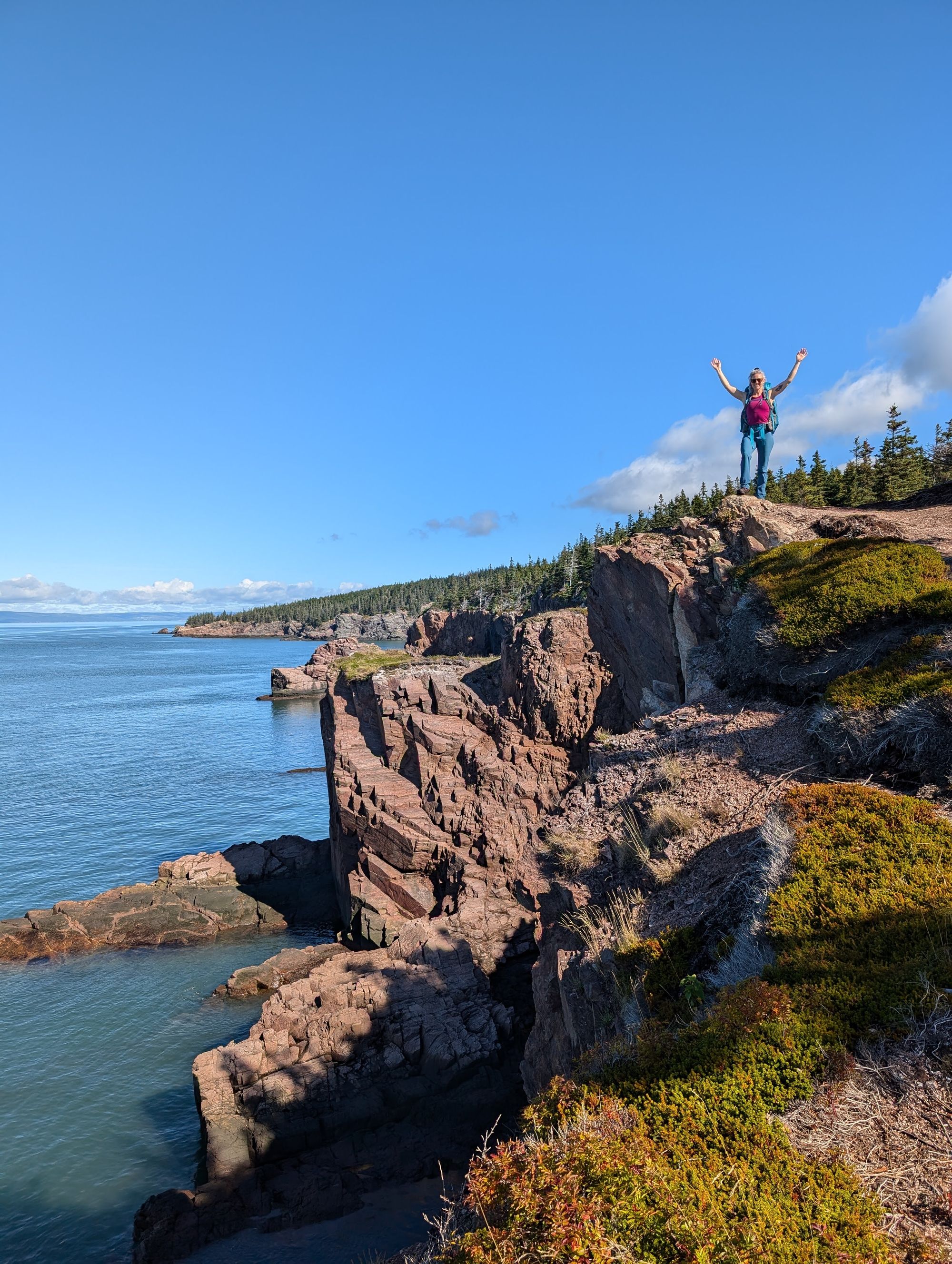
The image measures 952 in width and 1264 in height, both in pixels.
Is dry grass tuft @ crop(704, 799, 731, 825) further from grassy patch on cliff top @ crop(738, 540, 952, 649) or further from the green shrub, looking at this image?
grassy patch on cliff top @ crop(738, 540, 952, 649)

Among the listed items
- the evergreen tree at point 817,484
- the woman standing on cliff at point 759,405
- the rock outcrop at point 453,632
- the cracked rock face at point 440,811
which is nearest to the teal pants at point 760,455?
the woman standing on cliff at point 759,405

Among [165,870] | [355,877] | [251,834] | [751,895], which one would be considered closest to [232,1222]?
[355,877]

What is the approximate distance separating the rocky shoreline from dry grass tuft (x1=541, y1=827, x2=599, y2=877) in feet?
0.13

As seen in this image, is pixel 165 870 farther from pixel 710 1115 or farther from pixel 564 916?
pixel 710 1115

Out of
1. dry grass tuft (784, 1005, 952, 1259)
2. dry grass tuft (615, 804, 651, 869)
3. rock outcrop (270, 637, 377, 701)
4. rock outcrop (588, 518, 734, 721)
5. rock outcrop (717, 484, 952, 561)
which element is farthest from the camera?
rock outcrop (270, 637, 377, 701)

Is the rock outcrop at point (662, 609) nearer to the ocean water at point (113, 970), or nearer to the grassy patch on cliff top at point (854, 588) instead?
the grassy patch on cliff top at point (854, 588)

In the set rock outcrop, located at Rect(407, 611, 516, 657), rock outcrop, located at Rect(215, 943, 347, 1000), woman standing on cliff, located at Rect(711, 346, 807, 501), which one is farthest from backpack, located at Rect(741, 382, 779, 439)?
rock outcrop, located at Rect(407, 611, 516, 657)

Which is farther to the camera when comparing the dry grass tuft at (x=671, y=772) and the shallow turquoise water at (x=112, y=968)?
the shallow turquoise water at (x=112, y=968)

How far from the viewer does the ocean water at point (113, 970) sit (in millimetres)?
18188

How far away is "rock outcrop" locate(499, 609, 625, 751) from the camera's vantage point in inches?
1180

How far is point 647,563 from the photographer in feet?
65.0

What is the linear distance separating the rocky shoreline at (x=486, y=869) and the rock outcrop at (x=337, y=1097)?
0.19ft

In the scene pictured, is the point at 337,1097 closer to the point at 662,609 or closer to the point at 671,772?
the point at 671,772

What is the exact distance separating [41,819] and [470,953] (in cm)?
3666
